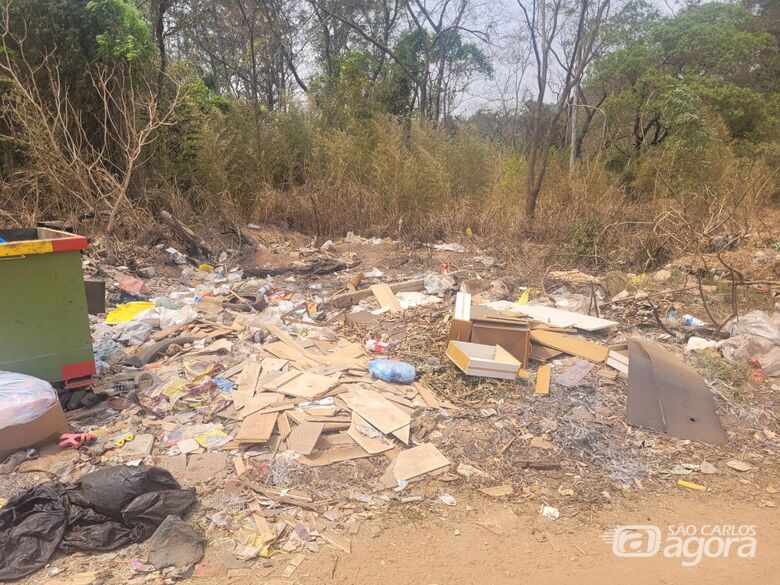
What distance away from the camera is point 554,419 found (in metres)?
3.67

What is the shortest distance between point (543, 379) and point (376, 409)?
1437mm

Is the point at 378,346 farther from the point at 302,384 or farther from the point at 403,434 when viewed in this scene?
the point at 403,434

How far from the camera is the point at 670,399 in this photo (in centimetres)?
387

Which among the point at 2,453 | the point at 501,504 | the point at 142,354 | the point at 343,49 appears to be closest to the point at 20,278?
the point at 2,453

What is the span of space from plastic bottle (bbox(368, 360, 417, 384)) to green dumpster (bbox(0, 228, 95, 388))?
2019 mm

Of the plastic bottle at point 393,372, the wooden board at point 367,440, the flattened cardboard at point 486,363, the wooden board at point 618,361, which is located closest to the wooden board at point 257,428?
the wooden board at point 367,440

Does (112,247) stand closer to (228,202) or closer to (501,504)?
(228,202)

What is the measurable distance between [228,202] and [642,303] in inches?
292

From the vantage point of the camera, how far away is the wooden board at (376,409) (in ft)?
11.3

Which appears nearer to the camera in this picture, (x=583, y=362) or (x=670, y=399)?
(x=670, y=399)

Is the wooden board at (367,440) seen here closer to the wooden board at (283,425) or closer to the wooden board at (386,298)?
the wooden board at (283,425)

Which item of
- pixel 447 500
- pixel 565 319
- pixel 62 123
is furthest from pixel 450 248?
pixel 447 500

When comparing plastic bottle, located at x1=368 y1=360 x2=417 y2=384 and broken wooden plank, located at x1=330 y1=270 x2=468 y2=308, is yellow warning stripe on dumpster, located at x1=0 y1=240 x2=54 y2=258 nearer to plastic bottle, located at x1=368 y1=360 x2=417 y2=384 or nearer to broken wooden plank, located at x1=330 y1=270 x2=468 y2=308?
plastic bottle, located at x1=368 y1=360 x2=417 y2=384

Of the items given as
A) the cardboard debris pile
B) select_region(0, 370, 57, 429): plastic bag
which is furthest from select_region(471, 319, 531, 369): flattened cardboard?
select_region(0, 370, 57, 429): plastic bag
